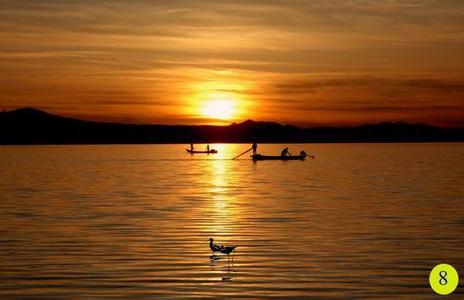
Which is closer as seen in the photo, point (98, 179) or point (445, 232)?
point (445, 232)

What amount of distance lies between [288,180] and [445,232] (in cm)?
5011

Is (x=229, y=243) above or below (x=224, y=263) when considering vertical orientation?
above

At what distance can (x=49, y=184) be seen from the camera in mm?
82438

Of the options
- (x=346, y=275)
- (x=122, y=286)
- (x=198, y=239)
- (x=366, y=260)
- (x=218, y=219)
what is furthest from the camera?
(x=218, y=219)

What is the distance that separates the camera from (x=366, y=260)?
31547 mm

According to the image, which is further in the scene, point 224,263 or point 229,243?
point 229,243

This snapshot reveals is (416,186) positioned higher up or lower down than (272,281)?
higher up

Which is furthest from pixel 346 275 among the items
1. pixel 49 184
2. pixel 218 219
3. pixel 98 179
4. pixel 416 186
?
pixel 98 179

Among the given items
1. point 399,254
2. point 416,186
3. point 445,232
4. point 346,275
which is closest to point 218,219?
point 445,232

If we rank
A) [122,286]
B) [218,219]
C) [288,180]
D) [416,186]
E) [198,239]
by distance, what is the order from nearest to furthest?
[122,286] → [198,239] → [218,219] → [416,186] → [288,180]

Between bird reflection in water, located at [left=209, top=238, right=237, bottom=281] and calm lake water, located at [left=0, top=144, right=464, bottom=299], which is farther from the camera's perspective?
bird reflection in water, located at [left=209, top=238, right=237, bottom=281]

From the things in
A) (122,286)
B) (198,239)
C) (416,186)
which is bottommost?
(122,286)

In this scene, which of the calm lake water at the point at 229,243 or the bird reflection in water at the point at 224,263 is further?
the bird reflection in water at the point at 224,263

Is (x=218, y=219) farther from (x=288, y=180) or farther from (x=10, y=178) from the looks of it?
(x=10, y=178)
